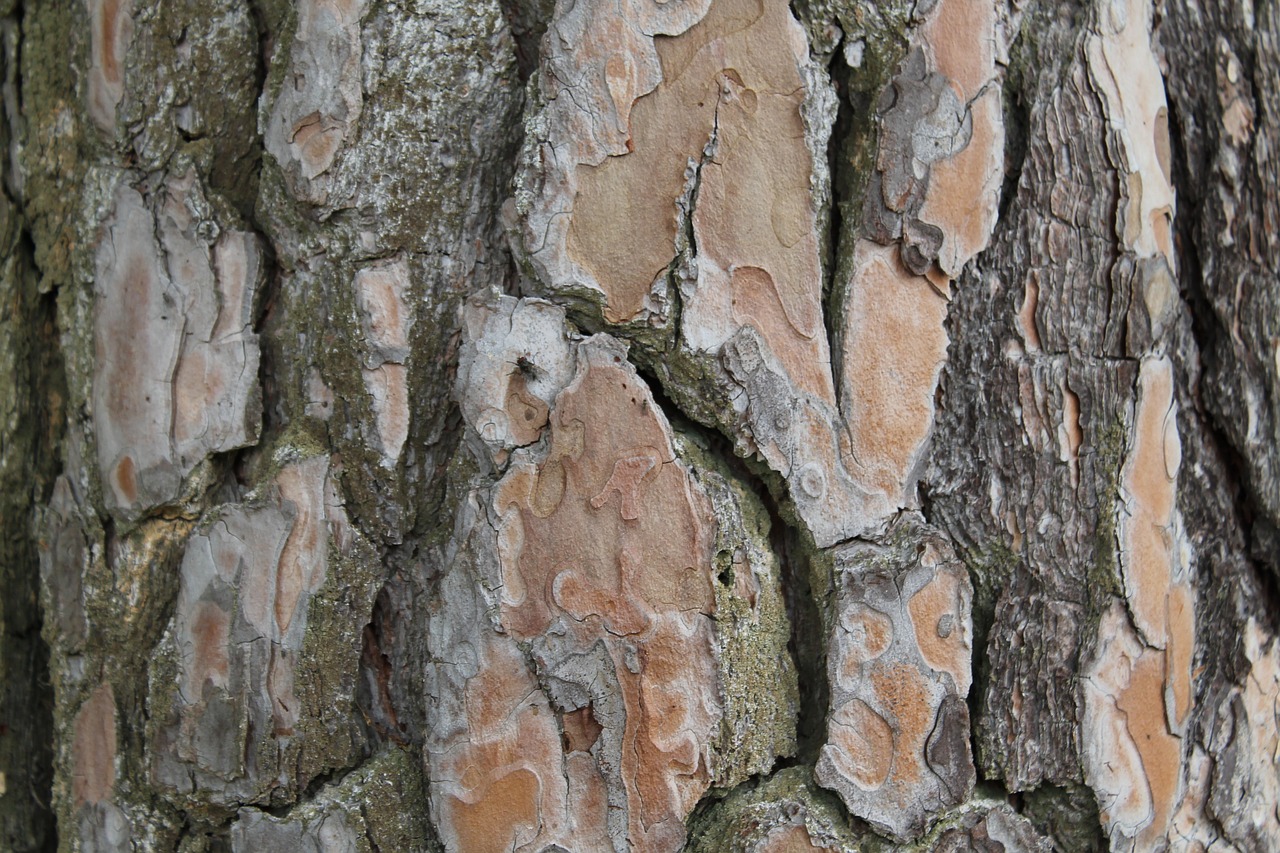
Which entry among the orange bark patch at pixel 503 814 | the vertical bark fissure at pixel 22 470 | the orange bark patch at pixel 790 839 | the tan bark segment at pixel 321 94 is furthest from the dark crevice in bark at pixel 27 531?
the orange bark patch at pixel 790 839

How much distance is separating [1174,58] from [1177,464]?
43 centimetres

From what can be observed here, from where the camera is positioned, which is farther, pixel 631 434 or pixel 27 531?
pixel 27 531

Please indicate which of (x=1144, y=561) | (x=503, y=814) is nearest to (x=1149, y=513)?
(x=1144, y=561)

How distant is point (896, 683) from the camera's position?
2.70 feet

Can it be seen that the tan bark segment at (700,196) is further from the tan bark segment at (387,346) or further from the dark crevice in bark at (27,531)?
the dark crevice in bark at (27,531)

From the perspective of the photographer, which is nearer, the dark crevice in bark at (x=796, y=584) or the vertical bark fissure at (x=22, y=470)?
the dark crevice in bark at (x=796, y=584)

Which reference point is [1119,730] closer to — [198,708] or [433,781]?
[433,781]

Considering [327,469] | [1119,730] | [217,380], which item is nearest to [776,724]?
[1119,730]

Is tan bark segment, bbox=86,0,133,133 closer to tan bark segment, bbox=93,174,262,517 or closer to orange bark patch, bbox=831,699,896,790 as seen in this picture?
tan bark segment, bbox=93,174,262,517

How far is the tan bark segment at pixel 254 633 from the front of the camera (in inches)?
33.3

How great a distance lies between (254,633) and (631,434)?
1.30 feet

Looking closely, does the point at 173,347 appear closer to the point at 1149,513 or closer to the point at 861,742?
the point at 861,742

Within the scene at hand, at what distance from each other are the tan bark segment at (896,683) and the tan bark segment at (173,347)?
59cm

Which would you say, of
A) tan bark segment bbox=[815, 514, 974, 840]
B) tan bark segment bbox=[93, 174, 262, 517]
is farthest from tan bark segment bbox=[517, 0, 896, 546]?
tan bark segment bbox=[93, 174, 262, 517]
